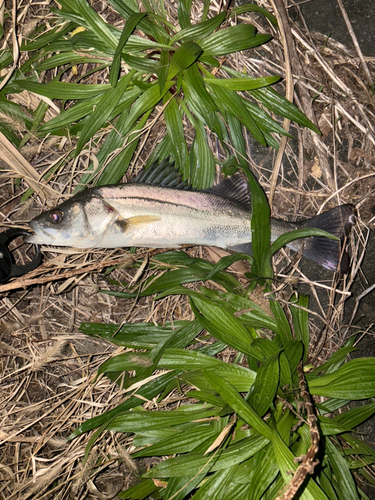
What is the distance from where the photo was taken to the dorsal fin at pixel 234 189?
11.0ft

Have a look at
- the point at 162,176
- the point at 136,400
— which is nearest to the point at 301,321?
the point at 136,400

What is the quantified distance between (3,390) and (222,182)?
2833 mm

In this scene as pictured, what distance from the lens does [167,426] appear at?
313cm

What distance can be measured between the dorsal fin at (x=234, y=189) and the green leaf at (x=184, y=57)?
96 cm

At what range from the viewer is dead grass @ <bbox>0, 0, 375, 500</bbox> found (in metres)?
3.47

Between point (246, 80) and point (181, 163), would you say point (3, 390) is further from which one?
point (246, 80)

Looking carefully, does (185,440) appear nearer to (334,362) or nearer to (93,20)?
(334,362)

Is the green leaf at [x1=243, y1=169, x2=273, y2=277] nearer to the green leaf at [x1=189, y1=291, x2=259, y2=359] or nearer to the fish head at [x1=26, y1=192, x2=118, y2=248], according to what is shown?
the green leaf at [x1=189, y1=291, x2=259, y2=359]

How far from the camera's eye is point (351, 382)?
2.91 metres

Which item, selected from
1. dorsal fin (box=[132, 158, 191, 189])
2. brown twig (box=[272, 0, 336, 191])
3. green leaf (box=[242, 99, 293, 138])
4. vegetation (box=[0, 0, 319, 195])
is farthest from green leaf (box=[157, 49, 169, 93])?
brown twig (box=[272, 0, 336, 191])

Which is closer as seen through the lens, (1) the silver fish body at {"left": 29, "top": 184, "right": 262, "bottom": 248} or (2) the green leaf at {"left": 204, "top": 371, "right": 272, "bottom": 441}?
(2) the green leaf at {"left": 204, "top": 371, "right": 272, "bottom": 441}

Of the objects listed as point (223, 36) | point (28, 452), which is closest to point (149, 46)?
point (223, 36)

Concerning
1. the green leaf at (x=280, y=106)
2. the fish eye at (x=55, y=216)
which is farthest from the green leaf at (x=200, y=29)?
the fish eye at (x=55, y=216)

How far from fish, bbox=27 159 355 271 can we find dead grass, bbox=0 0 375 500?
291mm
